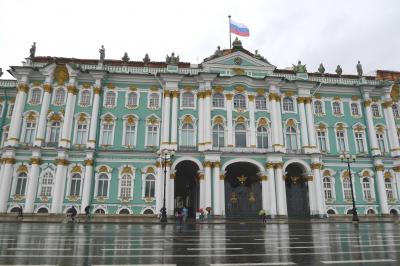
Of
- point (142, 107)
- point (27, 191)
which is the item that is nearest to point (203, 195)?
point (142, 107)

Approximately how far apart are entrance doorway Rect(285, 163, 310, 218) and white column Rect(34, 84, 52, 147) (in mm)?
28233

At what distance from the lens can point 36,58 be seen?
37.7 metres

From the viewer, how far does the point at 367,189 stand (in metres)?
36.8

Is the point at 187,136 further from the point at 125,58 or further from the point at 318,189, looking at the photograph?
the point at 318,189

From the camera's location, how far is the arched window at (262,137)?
36.2 meters

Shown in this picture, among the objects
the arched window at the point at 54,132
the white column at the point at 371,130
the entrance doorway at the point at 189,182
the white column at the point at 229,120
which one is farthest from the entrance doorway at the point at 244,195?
the arched window at the point at 54,132

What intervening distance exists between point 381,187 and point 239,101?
19.4 metres

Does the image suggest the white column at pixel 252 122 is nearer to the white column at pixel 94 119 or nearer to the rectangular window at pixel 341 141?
the rectangular window at pixel 341 141

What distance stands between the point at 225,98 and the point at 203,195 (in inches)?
468

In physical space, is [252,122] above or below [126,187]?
above

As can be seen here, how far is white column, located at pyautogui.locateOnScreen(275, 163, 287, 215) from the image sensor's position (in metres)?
33.5

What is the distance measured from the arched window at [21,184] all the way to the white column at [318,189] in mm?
31538

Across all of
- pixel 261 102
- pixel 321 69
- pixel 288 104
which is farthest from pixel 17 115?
pixel 321 69

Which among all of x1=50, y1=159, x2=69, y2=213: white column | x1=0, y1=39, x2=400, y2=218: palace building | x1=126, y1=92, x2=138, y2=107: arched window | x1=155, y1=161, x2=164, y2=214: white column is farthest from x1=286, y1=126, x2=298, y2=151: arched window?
x1=50, y1=159, x2=69, y2=213: white column
